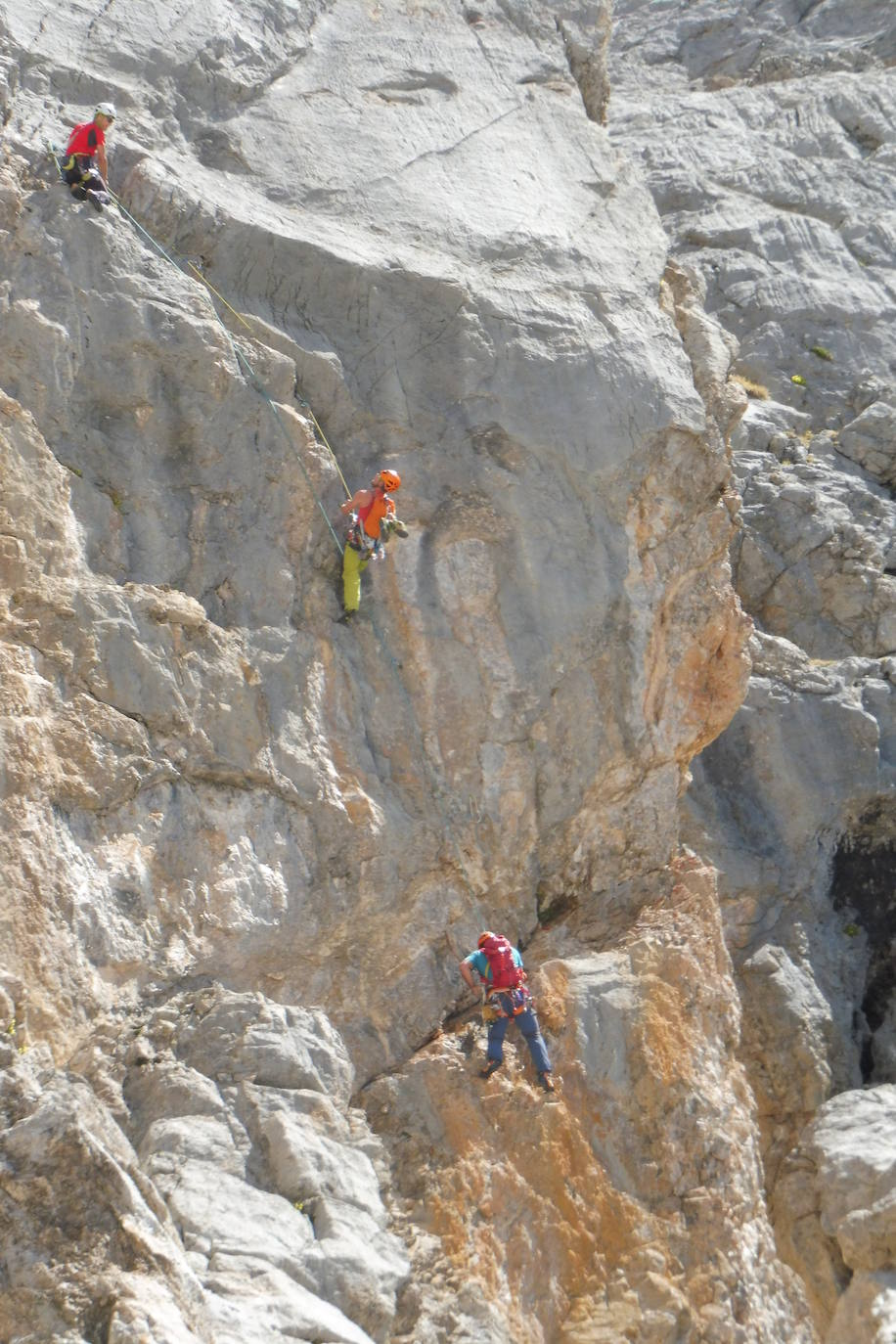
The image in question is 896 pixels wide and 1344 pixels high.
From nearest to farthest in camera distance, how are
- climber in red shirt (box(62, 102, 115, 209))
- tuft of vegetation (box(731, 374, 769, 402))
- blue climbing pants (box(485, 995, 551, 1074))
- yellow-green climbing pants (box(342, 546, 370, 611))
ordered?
blue climbing pants (box(485, 995, 551, 1074))
climber in red shirt (box(62, 102, 115, 209))
yellow-green climbing pants (box(342, 546, 370, 611))
tuft of vegetation (box(731, 374, 769, 402))

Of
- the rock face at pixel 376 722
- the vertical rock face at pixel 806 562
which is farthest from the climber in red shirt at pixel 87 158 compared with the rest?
the vertical rock face at pixel 806 562

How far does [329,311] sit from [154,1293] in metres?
9.79

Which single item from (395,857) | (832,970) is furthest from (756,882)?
(395,857)

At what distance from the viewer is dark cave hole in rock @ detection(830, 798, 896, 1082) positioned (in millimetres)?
19234

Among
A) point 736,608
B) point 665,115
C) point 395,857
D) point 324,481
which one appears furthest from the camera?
point 665,115

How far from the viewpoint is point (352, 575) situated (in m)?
13.5

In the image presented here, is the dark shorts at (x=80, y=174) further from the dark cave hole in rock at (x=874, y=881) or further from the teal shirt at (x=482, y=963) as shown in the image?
the dark cave hole in rock at (x=874, y=881)

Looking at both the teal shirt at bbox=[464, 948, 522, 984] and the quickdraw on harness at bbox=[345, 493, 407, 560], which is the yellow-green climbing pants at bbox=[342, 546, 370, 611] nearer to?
the quickdraw on harness at bbox=[345, 493, 407, 560]

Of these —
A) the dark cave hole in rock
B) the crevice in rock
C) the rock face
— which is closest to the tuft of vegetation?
the crevice in rock

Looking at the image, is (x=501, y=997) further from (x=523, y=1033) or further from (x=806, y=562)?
(x=806, y=562)

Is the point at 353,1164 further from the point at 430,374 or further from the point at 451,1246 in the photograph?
the point at 430,374

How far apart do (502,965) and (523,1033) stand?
0.77m

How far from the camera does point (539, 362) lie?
1505 cm

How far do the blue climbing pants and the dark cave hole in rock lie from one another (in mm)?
7796
